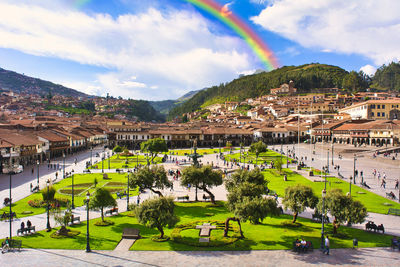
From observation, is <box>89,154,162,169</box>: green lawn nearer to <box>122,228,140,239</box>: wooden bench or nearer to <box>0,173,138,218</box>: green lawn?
<box>0,173,138,218</box>: green lawn

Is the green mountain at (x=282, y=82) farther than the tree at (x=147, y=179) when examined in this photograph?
Yes

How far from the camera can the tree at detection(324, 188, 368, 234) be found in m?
14.8

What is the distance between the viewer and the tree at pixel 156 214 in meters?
14.0

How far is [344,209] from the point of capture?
14875 millimetres

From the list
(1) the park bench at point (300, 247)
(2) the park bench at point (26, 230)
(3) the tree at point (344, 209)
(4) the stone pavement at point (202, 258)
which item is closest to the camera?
(4) the stone pavement at point (202, 258)

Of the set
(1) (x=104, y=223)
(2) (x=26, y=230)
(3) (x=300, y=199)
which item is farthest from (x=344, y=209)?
(2) (x=26, y=230)

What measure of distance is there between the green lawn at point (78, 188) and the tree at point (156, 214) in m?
9.64

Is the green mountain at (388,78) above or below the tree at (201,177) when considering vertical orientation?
above

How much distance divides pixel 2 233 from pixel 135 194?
11094 millimetres

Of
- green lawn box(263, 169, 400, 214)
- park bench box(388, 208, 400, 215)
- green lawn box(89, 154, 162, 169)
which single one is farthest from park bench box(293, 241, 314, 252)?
green lawn box(89, 154, 162, 169)

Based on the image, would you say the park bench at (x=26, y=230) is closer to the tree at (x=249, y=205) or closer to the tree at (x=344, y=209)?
the tree at (x=249, y=205)

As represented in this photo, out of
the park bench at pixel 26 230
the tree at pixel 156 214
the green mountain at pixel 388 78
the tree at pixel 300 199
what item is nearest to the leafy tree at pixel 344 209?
the tree at pixel 300 199

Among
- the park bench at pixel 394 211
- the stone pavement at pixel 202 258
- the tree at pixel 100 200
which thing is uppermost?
the tree at pixel 100 200

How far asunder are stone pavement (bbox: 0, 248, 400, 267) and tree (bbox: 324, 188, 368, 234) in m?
1.76
